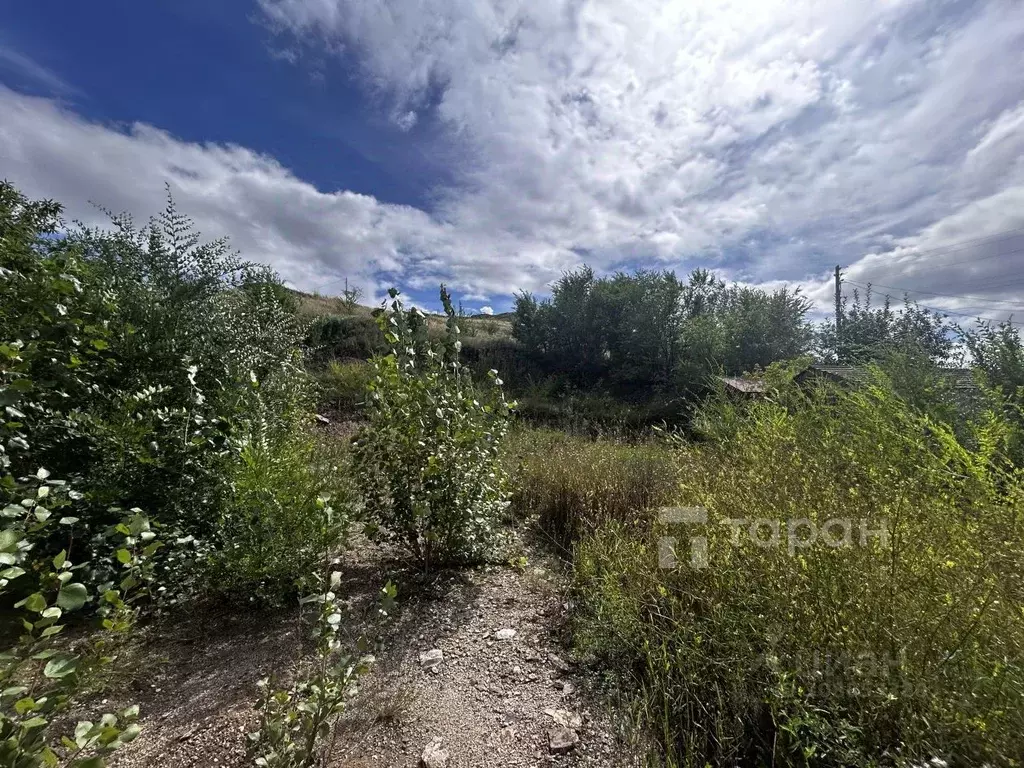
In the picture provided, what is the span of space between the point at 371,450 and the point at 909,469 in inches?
102

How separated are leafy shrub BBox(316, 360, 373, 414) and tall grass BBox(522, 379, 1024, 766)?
230 inches

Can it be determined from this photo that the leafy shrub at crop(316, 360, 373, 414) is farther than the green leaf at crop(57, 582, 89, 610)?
Yes

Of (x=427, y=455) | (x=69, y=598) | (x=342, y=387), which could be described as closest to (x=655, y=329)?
(x=342, y=387)

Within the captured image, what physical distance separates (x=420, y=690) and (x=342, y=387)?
676 centimetres

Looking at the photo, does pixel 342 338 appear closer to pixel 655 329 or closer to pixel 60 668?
pixel 655 329

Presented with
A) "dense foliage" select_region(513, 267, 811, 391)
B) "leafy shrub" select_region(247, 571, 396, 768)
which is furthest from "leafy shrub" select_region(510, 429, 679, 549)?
"dense foliage" select_region(513, 267, 811, 391)

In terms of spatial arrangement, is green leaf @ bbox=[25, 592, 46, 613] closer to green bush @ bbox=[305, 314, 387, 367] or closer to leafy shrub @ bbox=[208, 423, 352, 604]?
leafy shrub @ bbox=[208, 423, 352, 604]

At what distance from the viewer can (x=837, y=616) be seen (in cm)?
143

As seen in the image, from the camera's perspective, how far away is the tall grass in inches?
47.5

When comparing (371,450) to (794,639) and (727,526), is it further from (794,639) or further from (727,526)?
(794,639)

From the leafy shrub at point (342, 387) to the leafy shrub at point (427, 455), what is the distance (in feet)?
15.4

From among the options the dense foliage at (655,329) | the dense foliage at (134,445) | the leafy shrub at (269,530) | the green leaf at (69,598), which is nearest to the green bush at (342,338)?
the dense foliage at (655,329)

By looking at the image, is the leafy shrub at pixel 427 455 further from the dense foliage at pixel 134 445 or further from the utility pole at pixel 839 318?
the utility pole at pixel 839 318

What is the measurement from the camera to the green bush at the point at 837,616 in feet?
3.95
